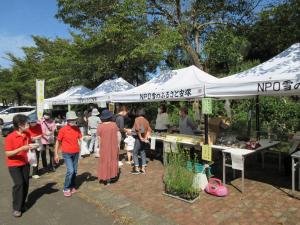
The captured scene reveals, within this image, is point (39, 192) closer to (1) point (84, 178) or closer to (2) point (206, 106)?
(1) point (84, 178)

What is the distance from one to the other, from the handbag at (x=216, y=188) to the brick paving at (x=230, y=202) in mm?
107

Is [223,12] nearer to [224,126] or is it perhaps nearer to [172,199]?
[224,126]

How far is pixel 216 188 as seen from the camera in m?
5.58

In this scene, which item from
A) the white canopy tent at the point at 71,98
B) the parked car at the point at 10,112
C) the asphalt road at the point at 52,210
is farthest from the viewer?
the parked car at the point at 10,112

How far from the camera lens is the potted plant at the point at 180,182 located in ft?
17.2

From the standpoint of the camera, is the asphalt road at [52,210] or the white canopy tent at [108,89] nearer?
the asphalt road at [52,210]

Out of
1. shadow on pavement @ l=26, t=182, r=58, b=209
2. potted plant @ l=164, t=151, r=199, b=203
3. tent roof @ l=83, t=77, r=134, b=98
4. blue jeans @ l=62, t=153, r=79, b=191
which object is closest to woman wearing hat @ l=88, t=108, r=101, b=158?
tent roof @ l=83, t=77, r=134, b=98

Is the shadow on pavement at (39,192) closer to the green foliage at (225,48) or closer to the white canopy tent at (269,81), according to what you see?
the white canopy tent at (269,81)

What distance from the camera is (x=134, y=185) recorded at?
6449mm

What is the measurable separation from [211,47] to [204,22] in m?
1.72

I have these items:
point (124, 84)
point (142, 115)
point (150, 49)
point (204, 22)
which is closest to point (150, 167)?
point (142, 115)

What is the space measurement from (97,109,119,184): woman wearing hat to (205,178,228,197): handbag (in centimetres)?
217

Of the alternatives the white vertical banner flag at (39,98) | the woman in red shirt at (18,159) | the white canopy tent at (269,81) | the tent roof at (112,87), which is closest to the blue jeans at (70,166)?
the woman in red shirt at (18,159)

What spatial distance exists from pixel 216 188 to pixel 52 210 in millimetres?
3150
